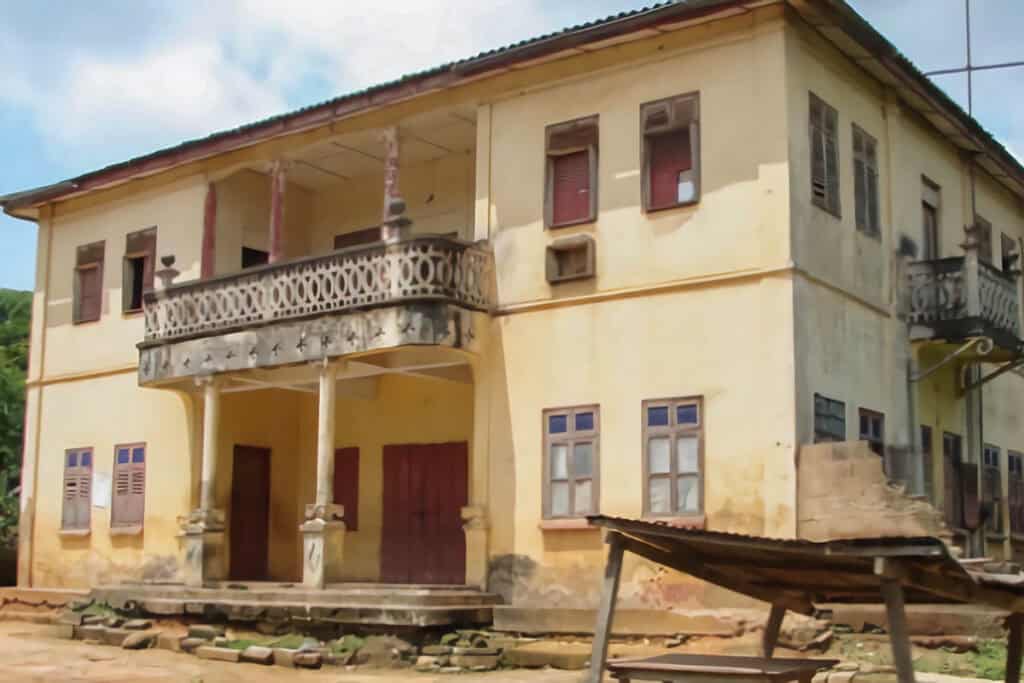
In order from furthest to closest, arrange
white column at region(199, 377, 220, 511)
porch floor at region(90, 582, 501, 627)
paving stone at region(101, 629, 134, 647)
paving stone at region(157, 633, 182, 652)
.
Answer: white column at region(199, 377, 220, 511), paving stone at region(101, 629, 134, 647), paving stone at region(157, 633, 182, 652), porch floor at region(90, 582, 501, 627)

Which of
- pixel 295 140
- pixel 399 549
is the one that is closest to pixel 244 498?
pixel 399 549

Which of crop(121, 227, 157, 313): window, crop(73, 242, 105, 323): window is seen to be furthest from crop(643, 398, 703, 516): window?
crop(73, 242, 105, 323): window

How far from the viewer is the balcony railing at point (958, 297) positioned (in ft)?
55.4

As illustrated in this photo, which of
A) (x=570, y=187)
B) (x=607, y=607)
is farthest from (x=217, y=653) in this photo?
(x=607, y=607)

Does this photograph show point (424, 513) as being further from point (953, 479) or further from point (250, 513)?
point (953, 479)

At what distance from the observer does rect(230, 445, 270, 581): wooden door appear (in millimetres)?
20938

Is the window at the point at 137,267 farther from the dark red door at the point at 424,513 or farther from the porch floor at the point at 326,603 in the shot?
the porch floor at the point at 326,603

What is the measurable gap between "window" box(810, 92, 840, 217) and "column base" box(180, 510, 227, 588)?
9398 mm

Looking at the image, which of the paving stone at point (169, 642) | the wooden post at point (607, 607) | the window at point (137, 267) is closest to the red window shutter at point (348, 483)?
the paving stone at point (169, 642)

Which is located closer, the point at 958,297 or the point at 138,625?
the point at 958,297

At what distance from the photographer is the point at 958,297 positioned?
55.8ft

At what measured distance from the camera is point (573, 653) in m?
14.9

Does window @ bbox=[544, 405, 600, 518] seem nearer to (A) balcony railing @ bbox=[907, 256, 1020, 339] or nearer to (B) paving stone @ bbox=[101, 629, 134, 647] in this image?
(A) balcony railing @ bbox=[907, 256, 1020, 339]

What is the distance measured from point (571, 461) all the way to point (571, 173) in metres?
3.64
